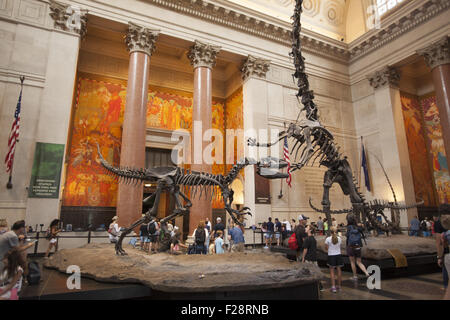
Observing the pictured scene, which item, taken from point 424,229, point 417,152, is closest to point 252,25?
point 417,152

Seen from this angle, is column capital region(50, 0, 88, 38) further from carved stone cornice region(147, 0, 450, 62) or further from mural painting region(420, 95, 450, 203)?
mural painting region(420, 95, 450, 203)

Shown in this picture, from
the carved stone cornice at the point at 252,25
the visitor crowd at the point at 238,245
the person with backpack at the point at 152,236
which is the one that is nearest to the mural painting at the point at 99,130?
the carved stone cornice at the point at 252,25

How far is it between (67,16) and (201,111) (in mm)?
6091

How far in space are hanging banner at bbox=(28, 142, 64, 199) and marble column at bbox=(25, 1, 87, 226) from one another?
0.19 m

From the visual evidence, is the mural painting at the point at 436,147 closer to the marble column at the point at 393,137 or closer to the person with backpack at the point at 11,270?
the marble column at the point at 393,137

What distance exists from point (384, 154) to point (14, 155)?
620 inches

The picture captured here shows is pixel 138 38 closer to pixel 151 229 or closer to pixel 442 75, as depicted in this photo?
pixel 151 229

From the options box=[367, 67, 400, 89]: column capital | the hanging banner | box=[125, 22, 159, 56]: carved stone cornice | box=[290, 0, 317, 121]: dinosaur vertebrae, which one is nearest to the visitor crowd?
the hanging banner

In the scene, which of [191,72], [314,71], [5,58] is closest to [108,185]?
[5,58]

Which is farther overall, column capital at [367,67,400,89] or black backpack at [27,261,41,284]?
column capital at [367,67,400,89]

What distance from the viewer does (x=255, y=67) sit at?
13.5 metres

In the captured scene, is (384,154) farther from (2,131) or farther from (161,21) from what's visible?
(2,131)

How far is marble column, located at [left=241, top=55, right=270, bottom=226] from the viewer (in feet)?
40.8

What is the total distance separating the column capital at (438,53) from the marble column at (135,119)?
1208 centimetres
